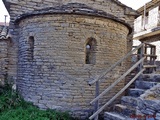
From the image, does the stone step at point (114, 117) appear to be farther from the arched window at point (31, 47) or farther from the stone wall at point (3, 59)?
the stone wall at point (3, 59)

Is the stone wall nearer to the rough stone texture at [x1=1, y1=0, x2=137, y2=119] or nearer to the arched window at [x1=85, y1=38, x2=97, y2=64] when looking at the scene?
the rough stone texture at [x1=1, y1=0, x2=137, y2=119]

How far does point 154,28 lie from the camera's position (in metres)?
13.3

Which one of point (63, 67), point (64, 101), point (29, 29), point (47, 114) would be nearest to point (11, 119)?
point (47, 114)

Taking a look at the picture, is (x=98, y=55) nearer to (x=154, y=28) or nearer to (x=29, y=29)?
(x=29, y=29)

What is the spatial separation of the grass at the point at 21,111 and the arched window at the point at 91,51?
1.86m

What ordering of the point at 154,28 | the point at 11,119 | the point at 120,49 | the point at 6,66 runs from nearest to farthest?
1. the point at 11,119
2. the point at 120,49
3. the point at 6,66
4. the point at 154,28

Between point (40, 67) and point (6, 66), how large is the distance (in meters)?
2.09

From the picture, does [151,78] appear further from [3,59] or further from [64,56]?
[3,59]

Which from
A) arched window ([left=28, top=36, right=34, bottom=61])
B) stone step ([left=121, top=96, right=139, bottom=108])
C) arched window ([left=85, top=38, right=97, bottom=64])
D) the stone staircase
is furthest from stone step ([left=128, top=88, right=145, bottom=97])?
arched window ([left=28, top=36, right=34, bottom=61])

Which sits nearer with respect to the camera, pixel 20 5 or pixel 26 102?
pixel 26 102

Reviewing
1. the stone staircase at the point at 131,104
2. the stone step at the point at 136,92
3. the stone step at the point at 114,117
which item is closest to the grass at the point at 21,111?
the stone step at the point at 114,117

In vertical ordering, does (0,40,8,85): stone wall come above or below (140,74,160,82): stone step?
above

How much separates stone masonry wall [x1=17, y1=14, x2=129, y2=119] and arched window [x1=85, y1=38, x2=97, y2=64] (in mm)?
119

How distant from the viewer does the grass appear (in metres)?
5.57
